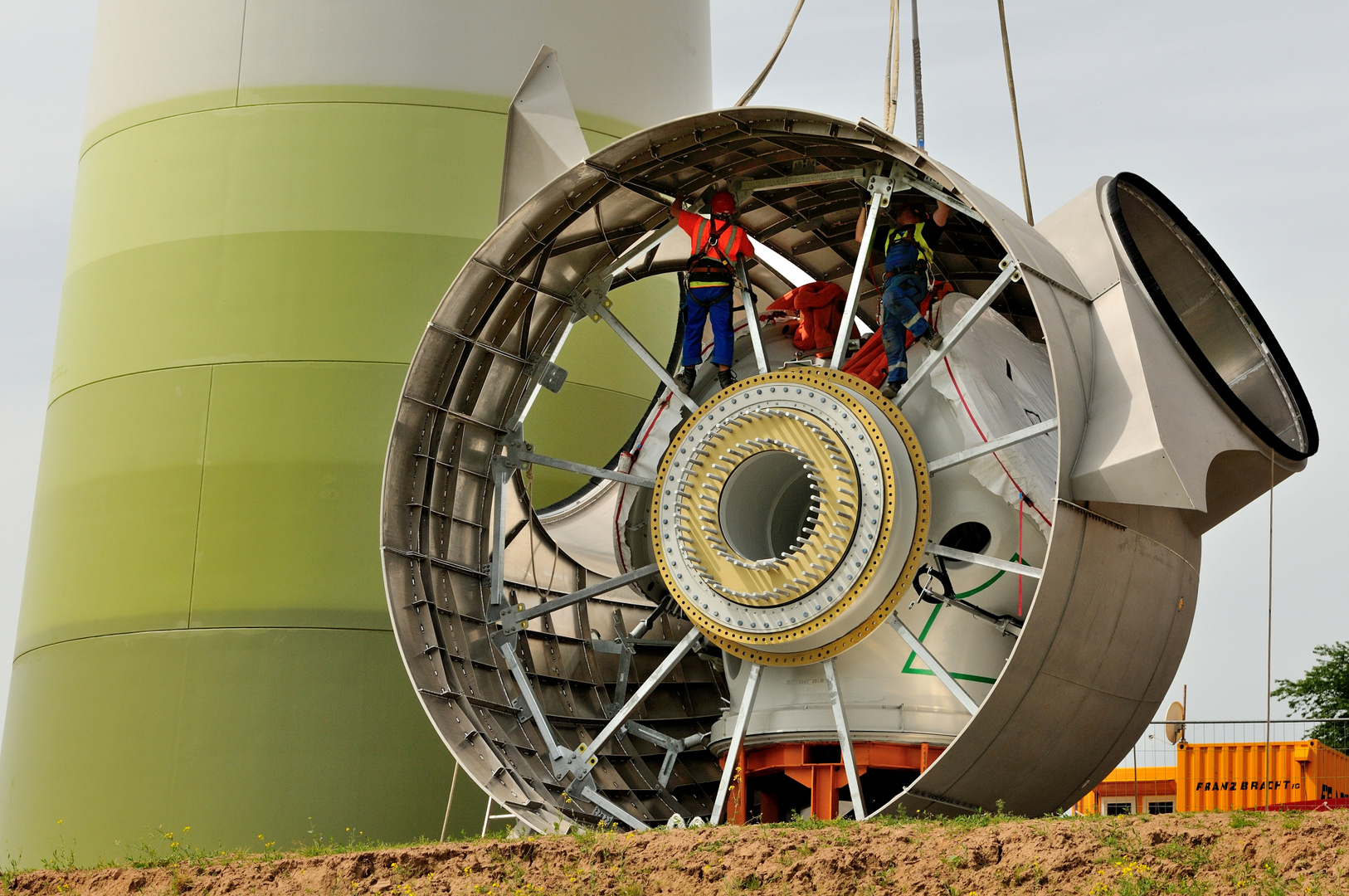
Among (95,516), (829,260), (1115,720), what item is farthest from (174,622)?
(1115,720)

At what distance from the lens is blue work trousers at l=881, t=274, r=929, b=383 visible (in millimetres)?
12648

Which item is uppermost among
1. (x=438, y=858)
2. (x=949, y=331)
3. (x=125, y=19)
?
(x=125, y=19)

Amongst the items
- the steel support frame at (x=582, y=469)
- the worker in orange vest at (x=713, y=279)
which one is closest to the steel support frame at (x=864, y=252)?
the worker in orange vest at (x=713, y=279)

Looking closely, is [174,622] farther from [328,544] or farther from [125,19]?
[125,19]

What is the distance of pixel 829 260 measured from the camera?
52.2 feet

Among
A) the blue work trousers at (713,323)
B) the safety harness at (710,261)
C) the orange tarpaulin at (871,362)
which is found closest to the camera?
the orange tarpaulin at (871,362)

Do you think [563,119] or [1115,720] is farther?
[563,119]

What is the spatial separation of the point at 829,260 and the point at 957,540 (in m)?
4.02

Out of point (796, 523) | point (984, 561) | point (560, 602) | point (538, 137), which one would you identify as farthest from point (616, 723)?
point (538, 137)

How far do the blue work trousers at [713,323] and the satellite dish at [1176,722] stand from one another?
11.0m

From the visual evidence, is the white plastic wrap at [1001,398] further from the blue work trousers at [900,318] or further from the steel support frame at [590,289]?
the steel support frame at [590,289]

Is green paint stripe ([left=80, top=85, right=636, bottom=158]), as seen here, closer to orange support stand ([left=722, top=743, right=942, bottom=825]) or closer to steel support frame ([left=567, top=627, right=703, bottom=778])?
steel support frame ([left=567, top=627, right=703, bottom=778])

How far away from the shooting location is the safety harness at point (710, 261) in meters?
13.8

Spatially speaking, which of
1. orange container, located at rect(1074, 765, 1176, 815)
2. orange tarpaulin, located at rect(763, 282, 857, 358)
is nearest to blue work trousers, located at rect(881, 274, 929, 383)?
orange tarpaulin, located at rect(763, 282, 857, 358)
